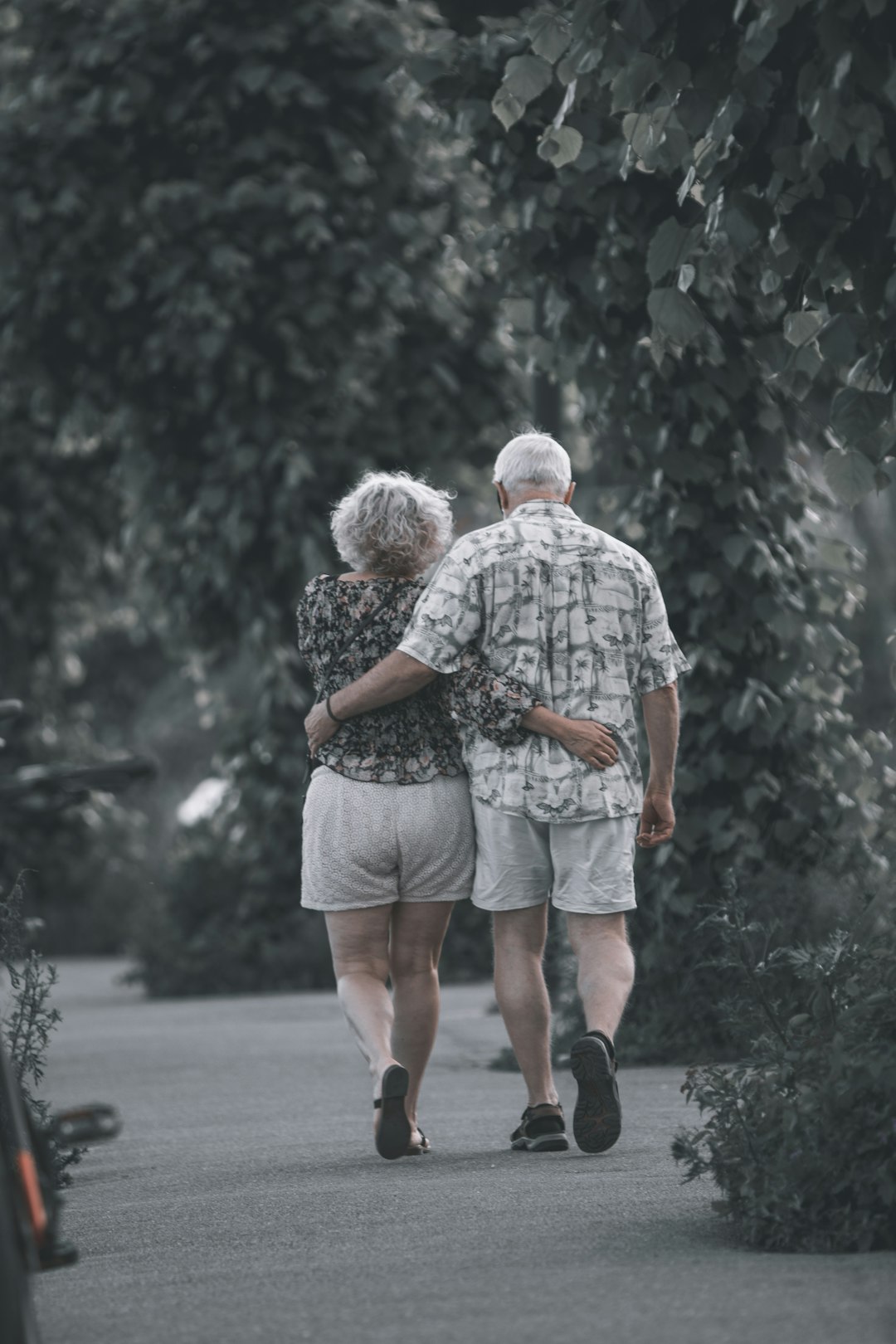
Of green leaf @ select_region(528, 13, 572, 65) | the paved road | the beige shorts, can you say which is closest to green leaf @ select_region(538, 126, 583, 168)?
green leaf @ select_region(528, 13, 572, 65)

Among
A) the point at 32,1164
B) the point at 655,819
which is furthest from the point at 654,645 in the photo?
the point at 32,1164

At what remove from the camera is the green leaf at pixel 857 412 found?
16.1 feet

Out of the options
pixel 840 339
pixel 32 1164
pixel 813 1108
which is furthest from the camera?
pixel 840 339

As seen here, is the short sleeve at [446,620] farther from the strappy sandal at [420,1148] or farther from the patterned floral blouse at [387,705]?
the strappy sandal at [420,1148]

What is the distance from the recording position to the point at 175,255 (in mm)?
12102

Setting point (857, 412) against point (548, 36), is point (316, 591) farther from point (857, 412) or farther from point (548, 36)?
point (857, 412)

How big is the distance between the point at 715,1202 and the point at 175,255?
8505 millimetres

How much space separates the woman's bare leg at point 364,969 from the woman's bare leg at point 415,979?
40 mm

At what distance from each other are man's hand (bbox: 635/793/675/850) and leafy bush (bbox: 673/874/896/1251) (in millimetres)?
1148

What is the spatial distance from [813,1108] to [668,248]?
6.71 ft

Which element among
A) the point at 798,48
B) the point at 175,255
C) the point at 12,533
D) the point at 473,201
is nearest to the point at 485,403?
the point at 473,201

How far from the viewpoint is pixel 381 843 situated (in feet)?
19.7

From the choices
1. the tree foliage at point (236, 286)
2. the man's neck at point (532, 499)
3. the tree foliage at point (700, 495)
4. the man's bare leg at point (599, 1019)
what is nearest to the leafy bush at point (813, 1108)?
the man's bare leg at point (599, 1019)

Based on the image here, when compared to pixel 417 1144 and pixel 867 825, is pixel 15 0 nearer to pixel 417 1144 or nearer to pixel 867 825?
pixel 867 825
